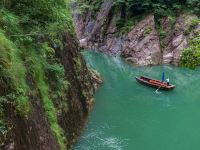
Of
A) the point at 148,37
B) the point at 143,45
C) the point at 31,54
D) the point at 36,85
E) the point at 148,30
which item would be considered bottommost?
the point at 143,45

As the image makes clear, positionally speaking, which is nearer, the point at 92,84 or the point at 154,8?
the point at 92,84

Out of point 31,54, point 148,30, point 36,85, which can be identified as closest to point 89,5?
point 148,30

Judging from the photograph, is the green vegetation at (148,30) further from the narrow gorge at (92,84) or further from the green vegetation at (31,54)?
the green vegetation at (31,54)

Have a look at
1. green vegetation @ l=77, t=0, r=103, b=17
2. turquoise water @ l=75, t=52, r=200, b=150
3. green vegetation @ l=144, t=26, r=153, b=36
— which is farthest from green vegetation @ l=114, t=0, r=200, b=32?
turquoise water @ l=75, t=52, r=200, b=150

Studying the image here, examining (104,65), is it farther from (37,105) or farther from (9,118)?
(9,118)

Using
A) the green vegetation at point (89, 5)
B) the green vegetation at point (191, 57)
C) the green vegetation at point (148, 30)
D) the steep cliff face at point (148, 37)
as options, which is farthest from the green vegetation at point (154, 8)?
the green vegetation at point (191, 57)

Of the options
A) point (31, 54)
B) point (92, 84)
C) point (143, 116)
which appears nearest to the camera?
point (31, 54)

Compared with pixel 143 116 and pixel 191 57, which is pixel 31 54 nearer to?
pixel 191 57
